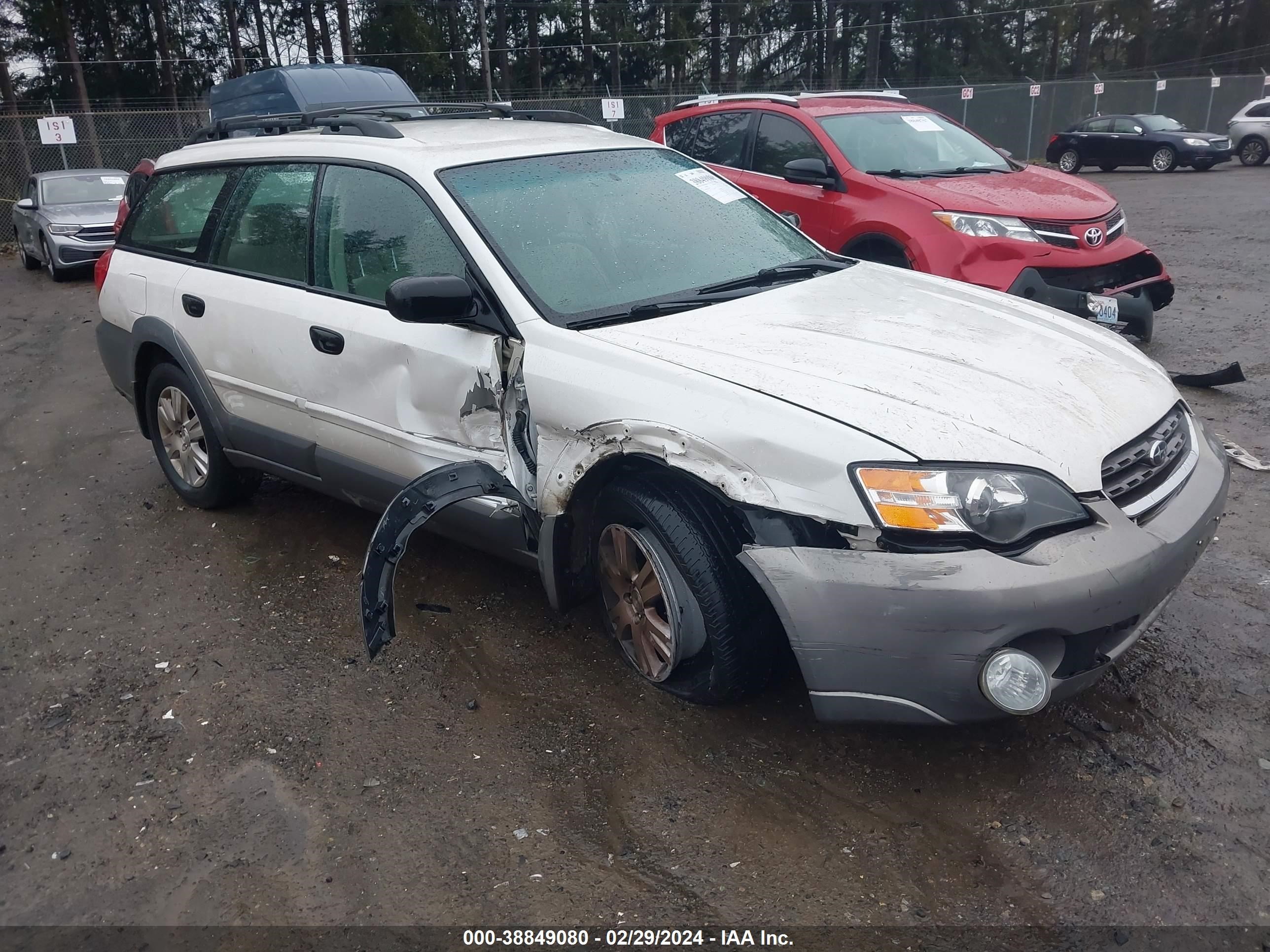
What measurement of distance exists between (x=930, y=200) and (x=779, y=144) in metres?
1.45

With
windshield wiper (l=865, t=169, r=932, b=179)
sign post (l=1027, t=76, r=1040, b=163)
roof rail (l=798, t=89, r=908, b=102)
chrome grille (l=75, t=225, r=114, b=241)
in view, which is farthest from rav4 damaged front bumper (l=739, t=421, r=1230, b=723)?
sign post (l=1027, t=76, r=1040, b=163)

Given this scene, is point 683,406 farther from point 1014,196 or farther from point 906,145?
point 906,145

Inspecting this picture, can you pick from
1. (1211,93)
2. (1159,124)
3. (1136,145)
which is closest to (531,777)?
(1136,145)

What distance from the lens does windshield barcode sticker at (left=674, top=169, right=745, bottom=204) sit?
4.18m

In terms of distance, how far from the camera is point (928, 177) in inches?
276

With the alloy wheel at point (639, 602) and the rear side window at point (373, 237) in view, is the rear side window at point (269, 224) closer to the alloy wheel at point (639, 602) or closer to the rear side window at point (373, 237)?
the rear side window at point (373, 237)

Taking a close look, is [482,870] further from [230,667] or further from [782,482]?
[230,667]

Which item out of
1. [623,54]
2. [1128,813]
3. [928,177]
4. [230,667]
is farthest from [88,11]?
[1128,813]

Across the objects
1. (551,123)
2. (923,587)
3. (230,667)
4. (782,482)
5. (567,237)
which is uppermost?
(551,123)

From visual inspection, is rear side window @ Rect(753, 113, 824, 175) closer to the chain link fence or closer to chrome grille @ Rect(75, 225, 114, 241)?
chrome grille @ Rect(75, 225, 114, 241)

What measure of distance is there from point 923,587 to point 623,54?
40589 mm

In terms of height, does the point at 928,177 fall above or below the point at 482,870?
above

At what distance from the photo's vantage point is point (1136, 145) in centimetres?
2377

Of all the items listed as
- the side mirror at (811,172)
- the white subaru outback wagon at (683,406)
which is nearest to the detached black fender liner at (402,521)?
the white subaru outback wagon at (683,406)
